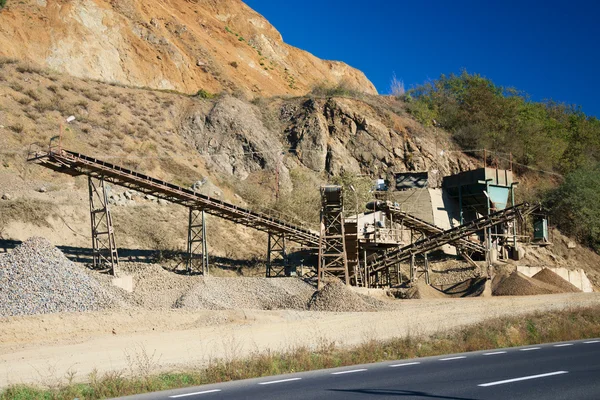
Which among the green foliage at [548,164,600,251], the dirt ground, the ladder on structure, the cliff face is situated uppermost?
the cliff face

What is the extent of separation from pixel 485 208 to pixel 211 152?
23.0 m

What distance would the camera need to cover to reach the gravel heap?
2331 cm

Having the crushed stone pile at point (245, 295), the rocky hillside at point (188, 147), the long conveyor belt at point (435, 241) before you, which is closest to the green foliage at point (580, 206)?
the rocky hillside at point (188, 147)

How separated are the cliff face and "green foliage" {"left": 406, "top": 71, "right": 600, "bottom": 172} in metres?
19.5

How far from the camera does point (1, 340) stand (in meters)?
20.0

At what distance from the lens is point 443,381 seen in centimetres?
1179

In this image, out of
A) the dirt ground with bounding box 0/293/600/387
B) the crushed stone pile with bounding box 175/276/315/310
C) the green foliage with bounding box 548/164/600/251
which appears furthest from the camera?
the green foliage with bounding box 548/164/600/251

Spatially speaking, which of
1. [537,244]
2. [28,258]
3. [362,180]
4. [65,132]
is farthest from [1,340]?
[362,180]

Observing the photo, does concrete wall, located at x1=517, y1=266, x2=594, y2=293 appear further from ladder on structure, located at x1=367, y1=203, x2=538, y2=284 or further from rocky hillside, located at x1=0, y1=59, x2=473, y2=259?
rocky hillside, located at x1=0, y1=59, x2=473, y2=259

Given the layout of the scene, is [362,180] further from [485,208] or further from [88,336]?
[88,336]

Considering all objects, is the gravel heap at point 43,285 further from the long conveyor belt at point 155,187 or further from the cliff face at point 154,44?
the cliff face at point 154,44

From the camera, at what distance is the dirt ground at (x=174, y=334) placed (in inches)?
674

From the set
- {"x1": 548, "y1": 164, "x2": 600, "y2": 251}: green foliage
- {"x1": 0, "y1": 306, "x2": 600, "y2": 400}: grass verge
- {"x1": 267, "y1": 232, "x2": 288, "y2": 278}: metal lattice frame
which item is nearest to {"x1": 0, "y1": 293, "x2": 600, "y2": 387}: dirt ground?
{"x1": 0, "y1": 306, "x2": 600, "y2": 400}: grass verge

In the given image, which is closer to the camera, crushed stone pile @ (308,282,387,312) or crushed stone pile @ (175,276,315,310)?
crushed stone pile @ (308,282,387,312)
